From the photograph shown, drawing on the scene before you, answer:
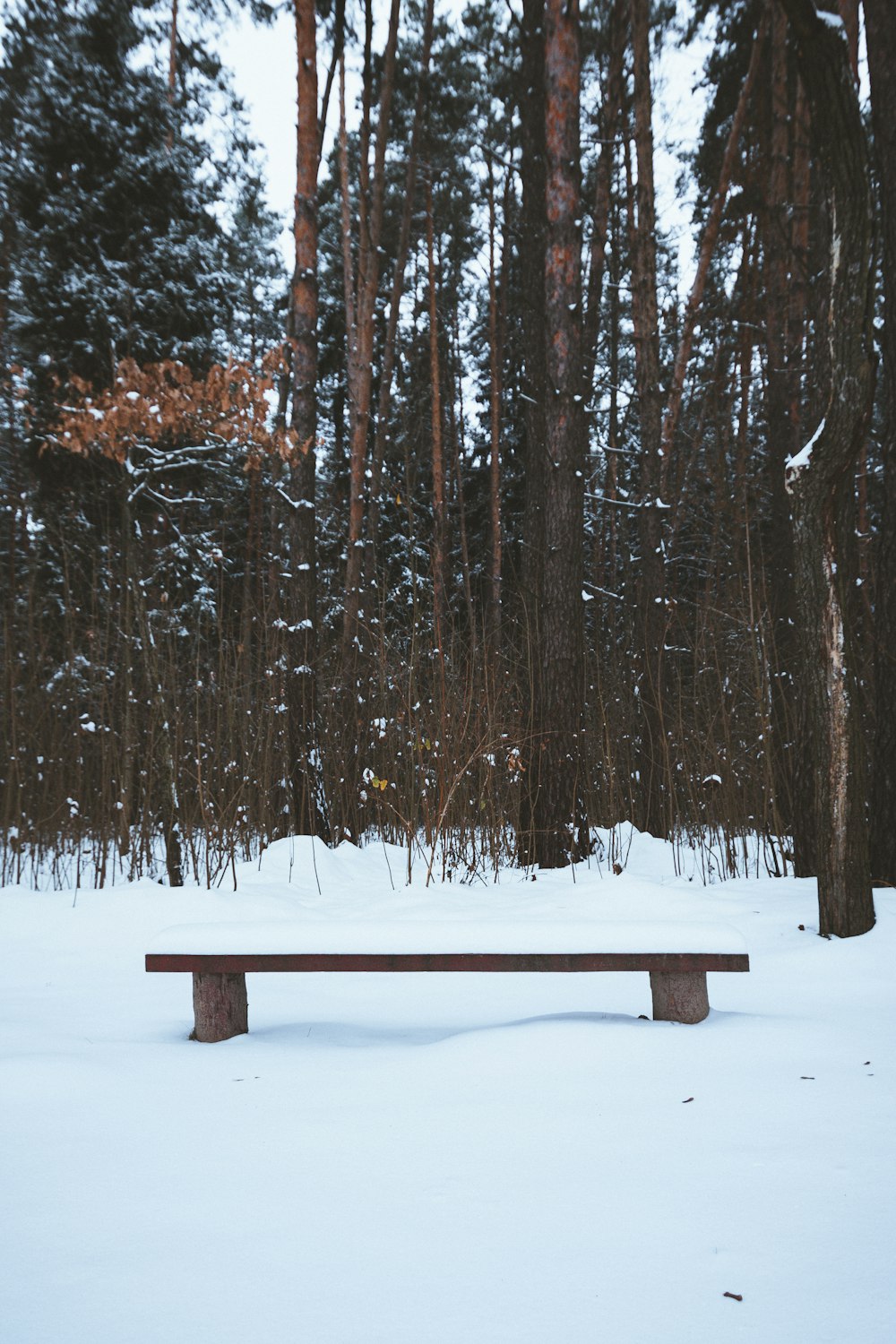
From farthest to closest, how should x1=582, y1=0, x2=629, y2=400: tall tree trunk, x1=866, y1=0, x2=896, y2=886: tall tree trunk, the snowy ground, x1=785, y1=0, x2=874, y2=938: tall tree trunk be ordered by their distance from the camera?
x1=582, y1=0, x2=629, y2=400: tall tree trunk < x1=866, y1=0, x2=896, y2=886: tall tree trunk < x1=785, y1=0, x2=874, y2=938: tall tree trunk < the snowy ground

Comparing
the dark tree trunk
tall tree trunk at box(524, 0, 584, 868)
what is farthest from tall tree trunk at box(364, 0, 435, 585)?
tall tree trunk at box(524, 0, 584, 868)

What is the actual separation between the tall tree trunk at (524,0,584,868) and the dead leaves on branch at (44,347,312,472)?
1859 mm

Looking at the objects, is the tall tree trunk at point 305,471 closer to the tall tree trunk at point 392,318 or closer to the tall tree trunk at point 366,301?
the tall tree trunk at point 366,301

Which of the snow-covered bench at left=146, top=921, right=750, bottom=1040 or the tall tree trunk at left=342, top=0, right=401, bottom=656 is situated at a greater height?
the tall tree trunk at left=342, top=0, right=401, bottom=656

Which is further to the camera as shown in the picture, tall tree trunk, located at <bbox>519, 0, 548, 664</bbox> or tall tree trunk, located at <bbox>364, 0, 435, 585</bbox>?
tall tree trunk, located at <bbox>364, 0, 435, 585</bbox>

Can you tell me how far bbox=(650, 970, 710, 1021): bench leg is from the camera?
10.1 ft

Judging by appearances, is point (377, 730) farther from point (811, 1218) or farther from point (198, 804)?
point (811, 1218)

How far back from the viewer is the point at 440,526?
48.4 feet

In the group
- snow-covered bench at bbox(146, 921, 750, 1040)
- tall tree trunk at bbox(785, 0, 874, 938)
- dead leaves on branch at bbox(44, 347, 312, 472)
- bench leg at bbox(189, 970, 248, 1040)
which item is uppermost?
dead leaves on branch at bbox(44, 347, 312, 472)

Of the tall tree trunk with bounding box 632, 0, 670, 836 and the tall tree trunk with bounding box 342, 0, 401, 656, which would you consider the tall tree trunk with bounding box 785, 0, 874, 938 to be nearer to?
the tall tree trunk with bounding box 632, 0, 670, 836

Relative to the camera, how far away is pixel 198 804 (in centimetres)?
616

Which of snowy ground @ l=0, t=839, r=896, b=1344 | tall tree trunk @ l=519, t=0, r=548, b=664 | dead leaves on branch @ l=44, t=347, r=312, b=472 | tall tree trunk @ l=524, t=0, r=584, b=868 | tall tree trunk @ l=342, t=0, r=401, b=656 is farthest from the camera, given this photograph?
tall tree trunk @ l=342, t=0, r=401, b=656

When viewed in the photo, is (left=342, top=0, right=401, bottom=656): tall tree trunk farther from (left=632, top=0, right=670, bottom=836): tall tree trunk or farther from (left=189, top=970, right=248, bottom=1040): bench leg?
(left=189, top=970, right=248, bottom=1040): bench leg

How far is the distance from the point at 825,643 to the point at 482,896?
2.29m
